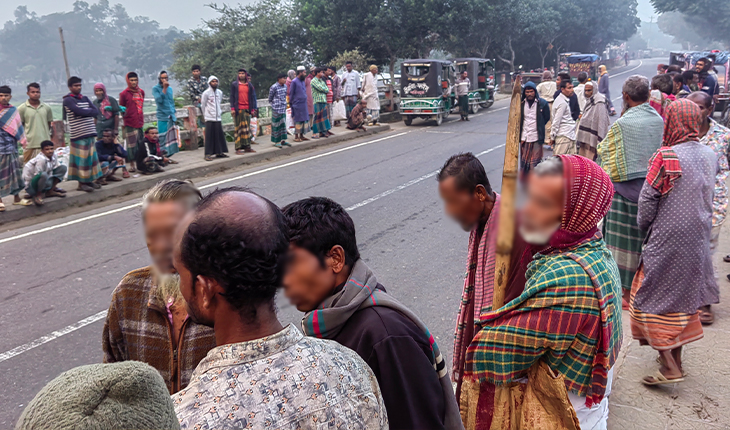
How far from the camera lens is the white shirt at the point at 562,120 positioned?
7.60 m

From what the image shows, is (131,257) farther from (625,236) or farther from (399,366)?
(399,366)

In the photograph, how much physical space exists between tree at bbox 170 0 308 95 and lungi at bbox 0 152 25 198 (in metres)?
17.3

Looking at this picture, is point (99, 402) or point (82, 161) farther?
point (82, 161)

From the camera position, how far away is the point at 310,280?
5.20 feet

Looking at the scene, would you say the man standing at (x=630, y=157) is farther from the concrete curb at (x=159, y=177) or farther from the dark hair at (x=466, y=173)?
the concrete curb at (x=159, y=177)

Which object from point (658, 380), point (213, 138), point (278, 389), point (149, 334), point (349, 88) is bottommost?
point (658, 380)

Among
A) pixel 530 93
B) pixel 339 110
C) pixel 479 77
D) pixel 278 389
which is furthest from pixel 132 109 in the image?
pixel 479 77

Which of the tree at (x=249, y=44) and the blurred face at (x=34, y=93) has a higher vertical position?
the tree at (x=249, y=44)

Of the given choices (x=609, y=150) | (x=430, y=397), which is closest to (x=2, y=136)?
(x=609, y=150)

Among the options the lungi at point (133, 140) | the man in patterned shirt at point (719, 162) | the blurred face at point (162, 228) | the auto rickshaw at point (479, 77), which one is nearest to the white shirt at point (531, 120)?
the man in patterned shirt at point (719, 162)

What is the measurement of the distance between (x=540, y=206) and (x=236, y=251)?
0.65 meters

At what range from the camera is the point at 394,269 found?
5.07m

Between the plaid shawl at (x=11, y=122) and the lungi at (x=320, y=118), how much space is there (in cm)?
649

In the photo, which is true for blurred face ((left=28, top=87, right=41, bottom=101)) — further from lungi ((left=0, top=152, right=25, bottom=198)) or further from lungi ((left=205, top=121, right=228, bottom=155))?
lungi ((left=205, top=121, right=228, bottom=155))
